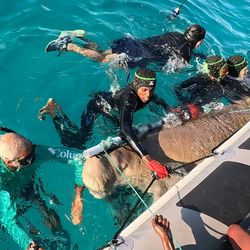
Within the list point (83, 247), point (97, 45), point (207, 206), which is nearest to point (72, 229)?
point (83, 247)

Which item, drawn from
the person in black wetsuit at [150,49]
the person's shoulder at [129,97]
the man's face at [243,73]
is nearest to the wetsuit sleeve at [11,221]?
the person's shoulder at [129,97]

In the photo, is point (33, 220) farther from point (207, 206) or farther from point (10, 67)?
point (10, 67)

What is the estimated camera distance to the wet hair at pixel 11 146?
16.3ft

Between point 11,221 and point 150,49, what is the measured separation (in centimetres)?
484

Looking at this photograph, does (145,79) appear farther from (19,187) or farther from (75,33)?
(75,33)

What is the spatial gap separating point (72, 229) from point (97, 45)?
4.18 meters

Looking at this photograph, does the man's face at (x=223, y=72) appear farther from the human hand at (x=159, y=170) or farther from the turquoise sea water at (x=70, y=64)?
the human hand at (x=159, y=170)

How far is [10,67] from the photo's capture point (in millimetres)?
7793

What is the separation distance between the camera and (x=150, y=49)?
28.3 feet

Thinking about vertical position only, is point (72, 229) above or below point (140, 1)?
below

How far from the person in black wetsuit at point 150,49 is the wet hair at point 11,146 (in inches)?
135

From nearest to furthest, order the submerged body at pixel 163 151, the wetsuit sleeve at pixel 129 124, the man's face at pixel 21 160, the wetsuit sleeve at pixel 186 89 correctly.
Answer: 1. the man's face at pixel 21 160
2. the submerged body at pixel 163 151
3. the wetsuit sleeve at pixel 129 124
4. the wetsuit sleeve at pixel 186 89

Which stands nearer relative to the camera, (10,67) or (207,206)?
(207,206)

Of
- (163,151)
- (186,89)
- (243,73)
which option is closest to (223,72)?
(243,73)
